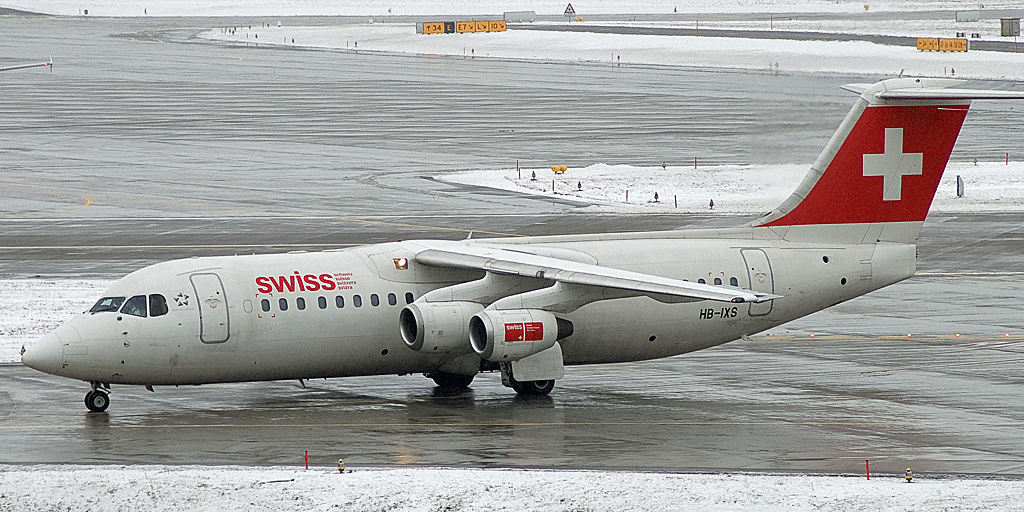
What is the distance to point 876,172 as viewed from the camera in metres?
31.7

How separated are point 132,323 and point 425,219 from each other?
2751 cm

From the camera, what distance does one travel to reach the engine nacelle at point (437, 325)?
90.4 ft

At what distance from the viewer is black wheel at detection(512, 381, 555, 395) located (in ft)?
94.9

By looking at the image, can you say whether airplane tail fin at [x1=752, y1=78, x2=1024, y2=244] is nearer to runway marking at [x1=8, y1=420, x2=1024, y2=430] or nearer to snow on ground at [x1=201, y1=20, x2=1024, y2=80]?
runway marking at [x1=8, y1=420, x2=1024, y2=430]

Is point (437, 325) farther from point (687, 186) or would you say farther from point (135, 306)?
point (687, 186)

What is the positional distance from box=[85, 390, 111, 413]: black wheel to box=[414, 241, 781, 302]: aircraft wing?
6495mm

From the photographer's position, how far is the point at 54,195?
6059cm

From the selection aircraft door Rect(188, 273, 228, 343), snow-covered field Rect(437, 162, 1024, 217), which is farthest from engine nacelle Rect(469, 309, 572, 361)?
snow-covered field Rect(437, 162, 1024, 217)

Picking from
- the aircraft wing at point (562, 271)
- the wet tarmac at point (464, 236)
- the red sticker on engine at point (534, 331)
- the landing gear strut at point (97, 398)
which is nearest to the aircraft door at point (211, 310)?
the wet tarmac at point (464, 236)

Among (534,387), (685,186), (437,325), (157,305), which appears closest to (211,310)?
(157,305)

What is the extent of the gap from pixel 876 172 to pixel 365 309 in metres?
11.6

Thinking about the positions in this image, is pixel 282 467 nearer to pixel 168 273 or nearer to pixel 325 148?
pixel 168 273

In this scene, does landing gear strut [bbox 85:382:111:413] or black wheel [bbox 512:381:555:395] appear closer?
landing gear strut [bbox 85:382:111:413]

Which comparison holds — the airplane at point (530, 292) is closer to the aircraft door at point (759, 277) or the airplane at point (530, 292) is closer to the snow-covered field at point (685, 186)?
the aircraft door at point (759, 277)
